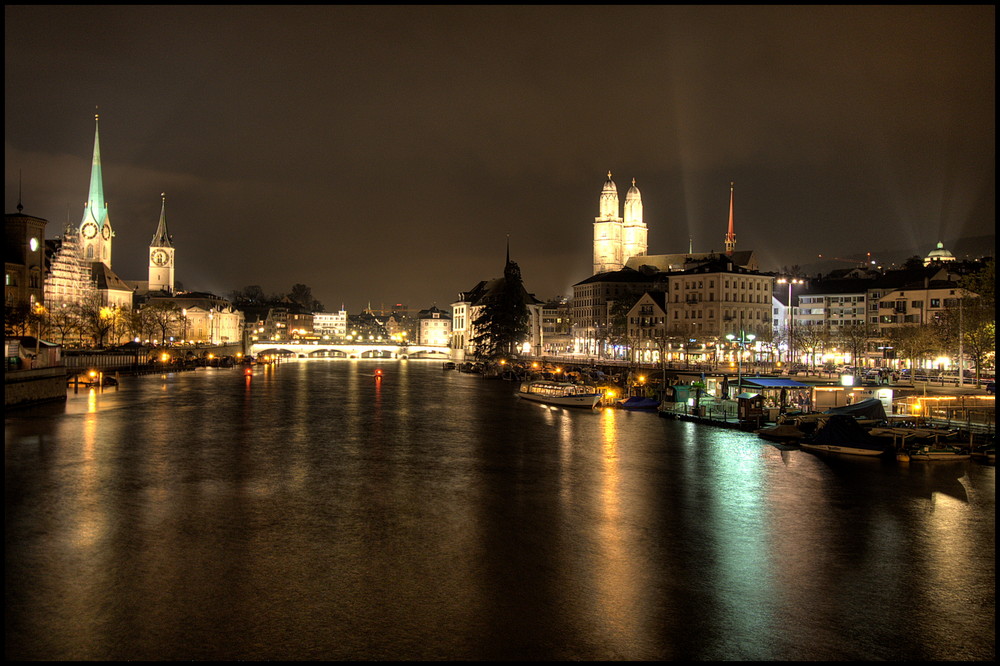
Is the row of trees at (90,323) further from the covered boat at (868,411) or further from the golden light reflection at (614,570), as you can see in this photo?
the covered boat at (868,411)

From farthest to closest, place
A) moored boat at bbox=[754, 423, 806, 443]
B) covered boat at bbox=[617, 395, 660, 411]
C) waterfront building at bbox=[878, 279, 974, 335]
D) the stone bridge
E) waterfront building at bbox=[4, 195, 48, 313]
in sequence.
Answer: the stone bridge
waterfront building at bbox=[878, 279, 974, 335]
waterfront building at bbox=[4, 195, 48, 313]
covered boat at bbox=[617, 395, 660, 411]
moored boat at bbox=[754, 423, 806, 443]

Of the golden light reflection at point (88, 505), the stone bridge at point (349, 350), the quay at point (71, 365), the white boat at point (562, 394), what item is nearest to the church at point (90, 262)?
the quay at point (71, 365)

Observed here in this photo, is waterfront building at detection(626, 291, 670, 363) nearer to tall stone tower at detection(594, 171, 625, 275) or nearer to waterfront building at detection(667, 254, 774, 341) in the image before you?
waterfront building at detection(667, 254, 774, 341)

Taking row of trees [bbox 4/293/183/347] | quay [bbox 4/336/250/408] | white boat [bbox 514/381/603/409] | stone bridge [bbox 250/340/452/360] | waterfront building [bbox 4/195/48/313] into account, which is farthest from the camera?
stone bridge [bbox 250/340/452/360]

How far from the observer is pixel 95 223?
13250cm

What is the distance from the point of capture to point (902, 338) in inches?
2409

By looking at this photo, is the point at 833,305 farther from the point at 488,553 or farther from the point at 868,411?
the point at 488,553

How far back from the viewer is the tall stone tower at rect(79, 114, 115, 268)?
13212 cm

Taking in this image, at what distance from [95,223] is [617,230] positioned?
99889 mm

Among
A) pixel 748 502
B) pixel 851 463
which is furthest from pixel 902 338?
pixel 748 502

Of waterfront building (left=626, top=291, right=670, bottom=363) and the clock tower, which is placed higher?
the clock tower

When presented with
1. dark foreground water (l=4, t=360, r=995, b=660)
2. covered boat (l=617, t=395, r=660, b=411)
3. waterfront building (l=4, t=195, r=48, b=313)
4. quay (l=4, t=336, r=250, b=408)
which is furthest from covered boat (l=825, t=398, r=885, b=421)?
waterfront building (l=4, t=195, r=48, b=313)

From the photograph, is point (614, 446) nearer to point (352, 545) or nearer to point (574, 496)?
point (574, 496)

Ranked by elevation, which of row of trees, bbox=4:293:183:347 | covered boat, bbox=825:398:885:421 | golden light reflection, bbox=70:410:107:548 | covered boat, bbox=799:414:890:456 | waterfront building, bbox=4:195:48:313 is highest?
waterfront building, bbox=4:195:48:313
